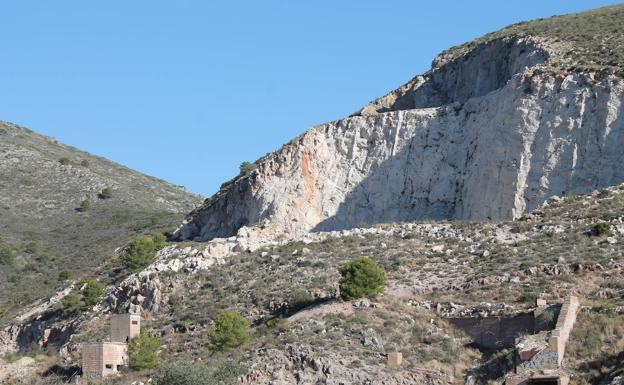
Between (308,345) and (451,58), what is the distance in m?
29.7

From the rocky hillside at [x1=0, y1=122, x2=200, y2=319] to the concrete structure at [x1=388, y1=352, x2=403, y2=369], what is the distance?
2849 cm

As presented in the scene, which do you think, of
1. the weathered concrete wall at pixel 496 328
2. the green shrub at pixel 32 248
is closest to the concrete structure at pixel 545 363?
the weathered concrete wall at pixel 496 328

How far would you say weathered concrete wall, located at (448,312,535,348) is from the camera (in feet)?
139

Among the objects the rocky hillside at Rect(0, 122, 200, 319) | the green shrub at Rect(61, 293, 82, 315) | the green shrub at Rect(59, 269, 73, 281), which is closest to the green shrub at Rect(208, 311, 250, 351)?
the green shrub at Rect(61, 293, 82, 315)

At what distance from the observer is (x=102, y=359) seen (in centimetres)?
4769

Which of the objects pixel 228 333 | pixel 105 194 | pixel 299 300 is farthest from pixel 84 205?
pixel 228 333

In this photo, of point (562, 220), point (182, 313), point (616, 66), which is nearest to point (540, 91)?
point (616, 66)

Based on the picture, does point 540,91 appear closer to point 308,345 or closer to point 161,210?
point 308,345

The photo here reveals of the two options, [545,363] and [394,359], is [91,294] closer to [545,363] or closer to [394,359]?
[394,359]

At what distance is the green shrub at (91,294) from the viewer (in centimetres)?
5688

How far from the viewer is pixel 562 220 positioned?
51.3 m

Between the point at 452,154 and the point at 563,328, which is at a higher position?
the point at 452,154

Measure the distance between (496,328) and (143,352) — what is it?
12.2m

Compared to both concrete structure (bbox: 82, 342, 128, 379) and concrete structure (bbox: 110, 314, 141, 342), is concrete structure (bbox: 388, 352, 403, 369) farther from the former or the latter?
concrete structure (bbox: 110, 314, 141, 342)
